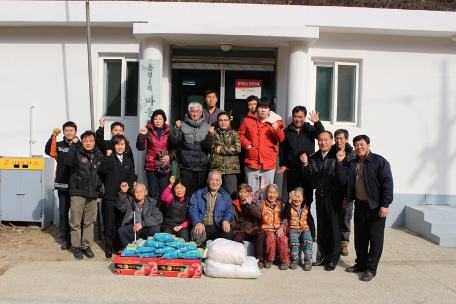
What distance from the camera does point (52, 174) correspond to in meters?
6.71

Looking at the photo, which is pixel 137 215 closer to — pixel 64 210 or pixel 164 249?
pixel 164 249

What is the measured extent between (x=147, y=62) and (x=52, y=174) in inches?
105

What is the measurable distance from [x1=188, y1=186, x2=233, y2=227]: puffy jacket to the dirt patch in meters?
1.39

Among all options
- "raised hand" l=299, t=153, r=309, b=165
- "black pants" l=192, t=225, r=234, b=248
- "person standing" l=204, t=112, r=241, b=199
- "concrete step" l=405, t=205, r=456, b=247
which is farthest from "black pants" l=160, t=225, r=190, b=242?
"concrete step" l=405, t=205, r=456, b=247

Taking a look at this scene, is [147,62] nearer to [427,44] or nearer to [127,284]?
[127,284]

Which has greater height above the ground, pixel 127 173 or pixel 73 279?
pixel 127 173

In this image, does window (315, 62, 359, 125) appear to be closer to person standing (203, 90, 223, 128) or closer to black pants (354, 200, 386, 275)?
person standing (203, 90, 223, 128)

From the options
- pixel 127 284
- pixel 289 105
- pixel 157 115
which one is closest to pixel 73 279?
pixel 127 284

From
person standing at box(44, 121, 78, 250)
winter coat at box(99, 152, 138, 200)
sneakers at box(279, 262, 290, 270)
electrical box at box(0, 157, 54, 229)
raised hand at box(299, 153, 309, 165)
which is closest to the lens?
sneakers at box(279, 262, 290, 270)

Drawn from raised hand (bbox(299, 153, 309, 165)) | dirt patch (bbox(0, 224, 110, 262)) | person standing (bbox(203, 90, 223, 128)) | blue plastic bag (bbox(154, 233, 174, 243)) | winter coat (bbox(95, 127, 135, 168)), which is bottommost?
dirt patch (bbox(0, 224, 110, 262))

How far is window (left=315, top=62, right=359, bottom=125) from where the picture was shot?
7.16 metres

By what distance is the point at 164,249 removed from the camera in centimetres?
447

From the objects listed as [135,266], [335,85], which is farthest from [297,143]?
[135,266]

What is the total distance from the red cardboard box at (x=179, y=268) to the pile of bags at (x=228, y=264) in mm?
137
